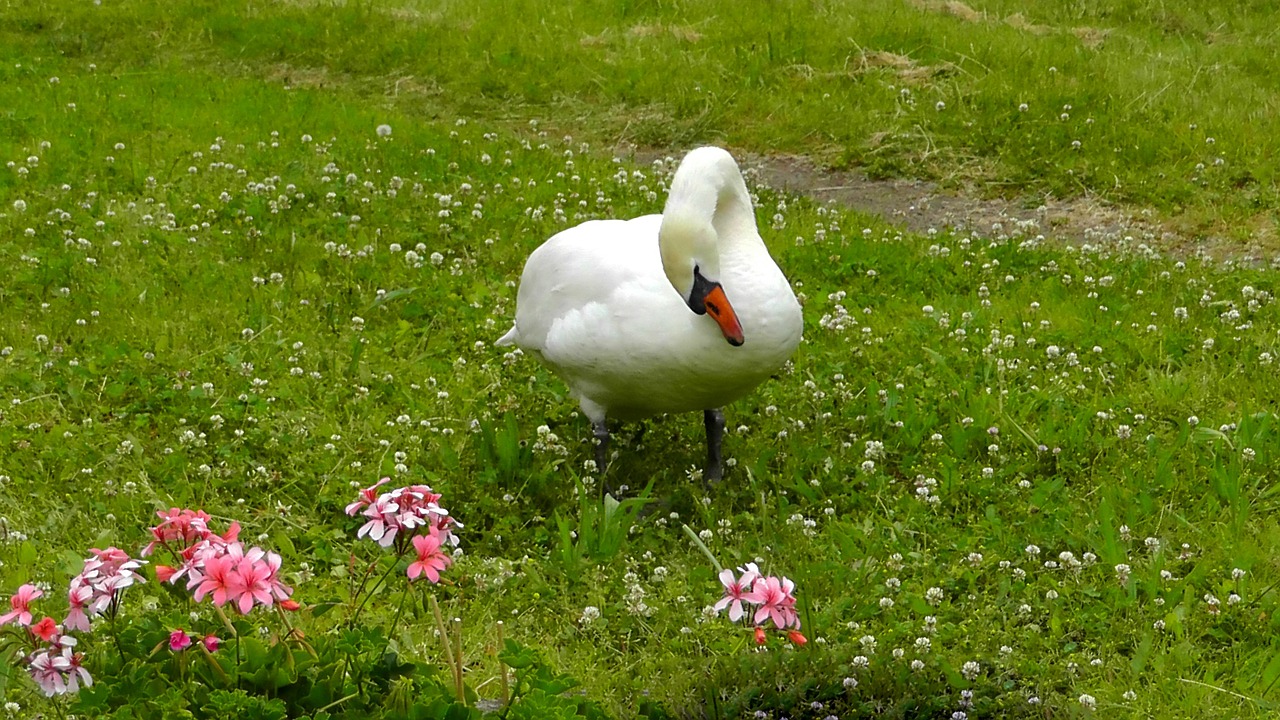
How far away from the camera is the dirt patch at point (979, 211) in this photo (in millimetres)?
9359

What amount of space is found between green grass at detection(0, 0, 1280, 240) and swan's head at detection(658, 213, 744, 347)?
5.67 m

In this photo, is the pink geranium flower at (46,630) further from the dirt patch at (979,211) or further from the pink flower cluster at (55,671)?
the dirt patch at (979,211)

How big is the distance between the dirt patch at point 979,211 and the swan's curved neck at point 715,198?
13.5 feet

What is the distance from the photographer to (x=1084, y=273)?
8.51m

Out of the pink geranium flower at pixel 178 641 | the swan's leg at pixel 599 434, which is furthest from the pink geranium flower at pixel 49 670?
the swan's leg at pixel 599 434

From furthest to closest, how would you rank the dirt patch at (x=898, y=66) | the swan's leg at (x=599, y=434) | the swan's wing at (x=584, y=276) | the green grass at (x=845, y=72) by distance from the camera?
the dirt patch at (x=898, y=66)
the green grass at (x=845, y=72)
the swan's leg at (x=599, y=434)
the swan's wing at (x=584, y=276)

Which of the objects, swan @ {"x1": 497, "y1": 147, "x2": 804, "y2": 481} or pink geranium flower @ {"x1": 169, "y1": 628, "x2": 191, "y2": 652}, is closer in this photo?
pink geranium flower @ {"x1": 169, "y1": 628, "x2": 191, "y2": 652}

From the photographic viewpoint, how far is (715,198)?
5.47 m

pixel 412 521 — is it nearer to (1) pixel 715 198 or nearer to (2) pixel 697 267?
(2) pixel 697 267

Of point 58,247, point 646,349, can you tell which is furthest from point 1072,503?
point 58,247

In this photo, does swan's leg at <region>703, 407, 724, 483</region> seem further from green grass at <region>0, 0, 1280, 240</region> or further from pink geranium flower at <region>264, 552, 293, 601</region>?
green grass at <region>0, 0, 1280, 240</region>

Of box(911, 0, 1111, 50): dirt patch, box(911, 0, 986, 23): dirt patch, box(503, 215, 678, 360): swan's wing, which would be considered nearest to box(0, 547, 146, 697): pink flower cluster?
box(503, 215, 678, 360): swan's wing

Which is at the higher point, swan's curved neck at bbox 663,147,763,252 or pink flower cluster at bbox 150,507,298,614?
pink flower cluster at bbox 150,507,298,614

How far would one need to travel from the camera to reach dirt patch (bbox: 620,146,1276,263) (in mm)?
9359
